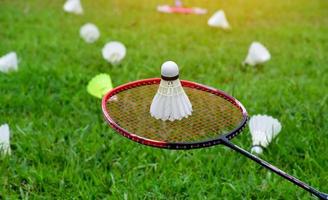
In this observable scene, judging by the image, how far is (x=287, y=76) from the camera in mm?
3049

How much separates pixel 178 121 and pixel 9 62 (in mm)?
1396

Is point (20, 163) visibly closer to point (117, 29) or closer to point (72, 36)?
point (72, 36)

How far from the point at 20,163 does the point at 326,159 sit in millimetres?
1234

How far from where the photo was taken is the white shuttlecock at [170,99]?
5.40 feet

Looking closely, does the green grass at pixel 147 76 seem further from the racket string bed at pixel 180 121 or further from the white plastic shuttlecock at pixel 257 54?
the racket string bed at pixel 180 121

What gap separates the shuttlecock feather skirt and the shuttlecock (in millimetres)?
436

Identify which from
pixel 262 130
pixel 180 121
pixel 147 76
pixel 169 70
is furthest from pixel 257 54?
pixel 169 70

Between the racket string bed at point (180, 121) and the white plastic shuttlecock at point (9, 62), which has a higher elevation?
the racket string bed at point (180, 121)

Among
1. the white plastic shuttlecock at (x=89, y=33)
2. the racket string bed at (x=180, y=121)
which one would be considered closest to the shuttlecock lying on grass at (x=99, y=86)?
the racket string bed at (x=180, y=121)

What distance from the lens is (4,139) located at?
→ 2066 mm

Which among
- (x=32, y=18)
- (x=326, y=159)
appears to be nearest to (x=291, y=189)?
(x=326, y=159)

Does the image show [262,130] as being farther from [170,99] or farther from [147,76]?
[147,76]

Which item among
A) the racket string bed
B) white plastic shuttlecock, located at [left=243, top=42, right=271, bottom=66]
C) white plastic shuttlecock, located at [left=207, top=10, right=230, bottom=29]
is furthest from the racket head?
white plastic shuttlecock, located at [left=207, top=10, right=230, bottom=29]

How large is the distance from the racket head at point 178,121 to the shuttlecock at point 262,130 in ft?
1.11
